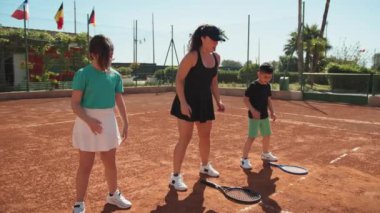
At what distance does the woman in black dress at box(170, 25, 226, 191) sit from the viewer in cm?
392

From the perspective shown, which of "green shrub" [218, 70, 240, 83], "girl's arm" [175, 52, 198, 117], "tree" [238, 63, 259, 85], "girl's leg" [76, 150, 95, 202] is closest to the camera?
"girl's leg" [76, 150, 95, 202]

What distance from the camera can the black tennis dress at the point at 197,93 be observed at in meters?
3.97

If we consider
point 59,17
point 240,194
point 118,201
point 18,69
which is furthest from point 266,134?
point 18,69

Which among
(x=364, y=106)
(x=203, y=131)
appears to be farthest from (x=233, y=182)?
(x=364, y=106)

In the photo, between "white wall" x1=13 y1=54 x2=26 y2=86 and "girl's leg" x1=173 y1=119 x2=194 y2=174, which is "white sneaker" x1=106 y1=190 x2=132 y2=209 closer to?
"girl's leg" x1=173 y1=119 x2=194 y2=174

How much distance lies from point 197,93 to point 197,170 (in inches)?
55.2

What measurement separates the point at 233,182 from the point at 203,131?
785 mm

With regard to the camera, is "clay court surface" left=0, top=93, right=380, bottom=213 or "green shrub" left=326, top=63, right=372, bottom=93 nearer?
"clay court surface" left=0, top=93, right=380, bottom=213

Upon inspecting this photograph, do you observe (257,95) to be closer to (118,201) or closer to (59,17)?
(118,201)

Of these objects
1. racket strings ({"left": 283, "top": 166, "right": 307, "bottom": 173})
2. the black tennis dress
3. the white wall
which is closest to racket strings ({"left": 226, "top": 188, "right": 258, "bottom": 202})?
the black tennis dress

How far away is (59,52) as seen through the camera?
2422cm

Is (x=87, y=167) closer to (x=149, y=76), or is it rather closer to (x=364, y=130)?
(x=364, y=130)

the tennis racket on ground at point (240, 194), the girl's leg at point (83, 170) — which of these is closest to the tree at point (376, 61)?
the tennis racket on ground at point (240, 194)

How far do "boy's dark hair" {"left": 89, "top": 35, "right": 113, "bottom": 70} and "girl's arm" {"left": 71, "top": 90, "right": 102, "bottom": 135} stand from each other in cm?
33
